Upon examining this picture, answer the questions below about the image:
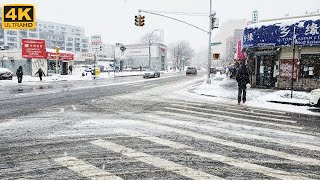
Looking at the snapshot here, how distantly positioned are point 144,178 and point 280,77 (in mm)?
20051

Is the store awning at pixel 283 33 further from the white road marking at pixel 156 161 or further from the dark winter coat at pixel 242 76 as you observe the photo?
the white road marking at pixel 156 161

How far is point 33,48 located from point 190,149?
1577 inches

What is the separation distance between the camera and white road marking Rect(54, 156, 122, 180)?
469 centimetres

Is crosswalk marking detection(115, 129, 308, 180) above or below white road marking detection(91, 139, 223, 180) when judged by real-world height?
below

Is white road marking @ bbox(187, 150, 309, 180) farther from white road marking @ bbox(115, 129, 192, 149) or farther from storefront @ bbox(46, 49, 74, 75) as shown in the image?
storefront @ bbox(46, 49, 74, 75)

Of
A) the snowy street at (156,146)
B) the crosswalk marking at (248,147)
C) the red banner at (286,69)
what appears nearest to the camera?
the snowy street at (156,146)

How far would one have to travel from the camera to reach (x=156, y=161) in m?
5.49

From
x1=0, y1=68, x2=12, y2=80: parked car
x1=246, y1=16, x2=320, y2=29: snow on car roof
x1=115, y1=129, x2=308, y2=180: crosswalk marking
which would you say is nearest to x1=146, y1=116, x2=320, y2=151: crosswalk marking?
x1=115, y1=129, x2=308, y2=180: crosswalk marking

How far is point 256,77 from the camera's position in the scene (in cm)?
2427

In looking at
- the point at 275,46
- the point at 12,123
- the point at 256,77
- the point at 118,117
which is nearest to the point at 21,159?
the point at 12,123

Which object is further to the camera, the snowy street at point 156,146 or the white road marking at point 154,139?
the white road marking at point 154,139

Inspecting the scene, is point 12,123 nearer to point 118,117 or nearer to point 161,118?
point 118,117

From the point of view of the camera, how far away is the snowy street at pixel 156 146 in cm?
496

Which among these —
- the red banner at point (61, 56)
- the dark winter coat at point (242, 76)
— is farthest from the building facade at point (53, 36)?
the dark winter coat at point (242, 76)
